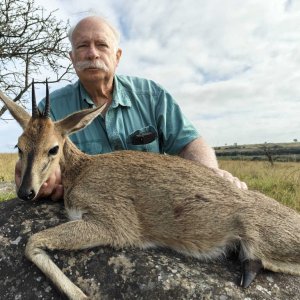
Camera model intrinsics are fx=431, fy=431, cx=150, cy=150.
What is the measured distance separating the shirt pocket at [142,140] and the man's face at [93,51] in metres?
1.26

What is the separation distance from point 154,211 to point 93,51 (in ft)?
12.7

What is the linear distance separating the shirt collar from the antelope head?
6.61 feet

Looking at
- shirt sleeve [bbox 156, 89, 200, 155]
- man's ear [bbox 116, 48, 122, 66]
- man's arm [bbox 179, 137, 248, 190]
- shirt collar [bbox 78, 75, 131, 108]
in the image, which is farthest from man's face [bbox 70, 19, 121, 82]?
man's arm [bbox 179, 137, 248, 190]

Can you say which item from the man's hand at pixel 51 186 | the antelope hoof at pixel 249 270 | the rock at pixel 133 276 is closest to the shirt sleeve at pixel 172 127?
the man's hand at pixel 51 186

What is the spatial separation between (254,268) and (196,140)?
3.90 meters

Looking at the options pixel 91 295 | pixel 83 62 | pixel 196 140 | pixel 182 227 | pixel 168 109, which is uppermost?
pixel 83 62

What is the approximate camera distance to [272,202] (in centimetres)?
554

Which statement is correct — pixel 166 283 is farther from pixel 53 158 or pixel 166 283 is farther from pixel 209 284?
pixel 53 158

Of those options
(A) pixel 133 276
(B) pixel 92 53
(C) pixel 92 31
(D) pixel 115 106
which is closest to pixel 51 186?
(A) pixel 133 276

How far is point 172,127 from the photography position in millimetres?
8359

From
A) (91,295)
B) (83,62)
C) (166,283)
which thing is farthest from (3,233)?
(83,62)

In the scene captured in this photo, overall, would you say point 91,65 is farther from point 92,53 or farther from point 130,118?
point 130,118

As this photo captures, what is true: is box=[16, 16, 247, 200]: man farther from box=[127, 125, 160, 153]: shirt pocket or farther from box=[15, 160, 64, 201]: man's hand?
box=[15, 160, 64, 201]: man's hand

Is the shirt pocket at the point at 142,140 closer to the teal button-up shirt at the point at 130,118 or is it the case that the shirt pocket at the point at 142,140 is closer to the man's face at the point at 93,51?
the teal button-up shirt at the point at 130,118
